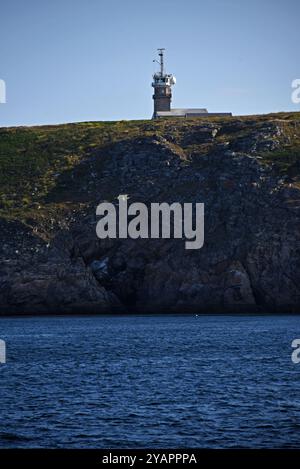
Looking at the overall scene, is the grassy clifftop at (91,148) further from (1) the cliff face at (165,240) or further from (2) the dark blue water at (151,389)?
(2) the dark blue water at (151,389)

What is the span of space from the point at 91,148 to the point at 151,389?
115 meters

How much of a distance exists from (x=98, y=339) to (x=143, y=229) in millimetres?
45967

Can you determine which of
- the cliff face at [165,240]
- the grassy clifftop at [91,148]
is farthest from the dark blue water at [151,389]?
the grassy clifftop at [91,148]

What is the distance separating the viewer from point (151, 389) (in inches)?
2479

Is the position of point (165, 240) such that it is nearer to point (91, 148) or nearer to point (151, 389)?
point (91, 148)

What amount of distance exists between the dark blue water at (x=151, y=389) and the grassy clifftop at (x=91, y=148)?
168 ft

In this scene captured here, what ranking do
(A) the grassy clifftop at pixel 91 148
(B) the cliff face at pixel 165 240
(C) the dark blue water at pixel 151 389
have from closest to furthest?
(C) the dark blue water at pixel 151 389
(B) the cliff face at pixel 165 240
(A) the grassy clifftop at pixel 91 148

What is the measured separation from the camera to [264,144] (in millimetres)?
161625

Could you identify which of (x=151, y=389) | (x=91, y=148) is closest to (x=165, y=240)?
(x=91, y=148)

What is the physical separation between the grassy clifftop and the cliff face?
315 mm

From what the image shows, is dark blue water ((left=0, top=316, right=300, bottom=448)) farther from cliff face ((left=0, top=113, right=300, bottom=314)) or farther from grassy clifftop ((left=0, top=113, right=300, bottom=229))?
grassy clifftop ((left=0, top=113, right=300, bottom=229))

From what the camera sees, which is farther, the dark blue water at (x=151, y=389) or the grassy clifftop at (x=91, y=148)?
the grassy clifftop at (x=91, y=148)

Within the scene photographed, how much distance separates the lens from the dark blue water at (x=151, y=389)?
47.6m
